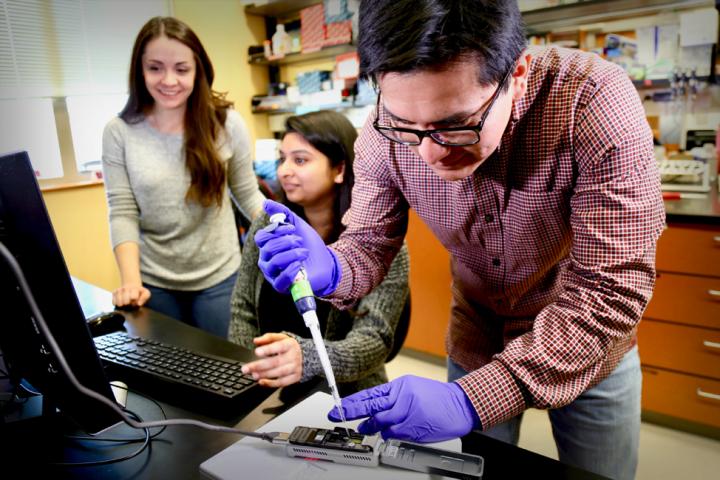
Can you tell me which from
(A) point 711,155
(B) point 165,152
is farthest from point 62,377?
(A) point 711,155

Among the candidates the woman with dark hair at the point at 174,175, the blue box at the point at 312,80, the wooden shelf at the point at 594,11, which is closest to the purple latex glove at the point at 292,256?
the woman with dark hair at the point at 174,175

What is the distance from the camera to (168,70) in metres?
1.66

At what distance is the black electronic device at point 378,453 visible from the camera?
0.67 meters

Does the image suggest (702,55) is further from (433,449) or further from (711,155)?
(433,449)

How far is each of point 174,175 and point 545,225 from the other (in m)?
1.27

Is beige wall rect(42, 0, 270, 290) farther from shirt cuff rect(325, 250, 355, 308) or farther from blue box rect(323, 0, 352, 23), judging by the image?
shirt cuff rect(325, 250, 355, 308)

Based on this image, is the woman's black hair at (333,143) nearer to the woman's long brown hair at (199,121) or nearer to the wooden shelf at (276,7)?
the woman's long brown hair at (199,121)

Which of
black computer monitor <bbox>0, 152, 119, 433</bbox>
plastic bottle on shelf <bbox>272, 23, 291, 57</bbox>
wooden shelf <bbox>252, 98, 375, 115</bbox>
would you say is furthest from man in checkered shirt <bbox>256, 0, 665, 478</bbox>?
plastic bottle on shelf <bbox>272, 23, 291, 57</bbox>

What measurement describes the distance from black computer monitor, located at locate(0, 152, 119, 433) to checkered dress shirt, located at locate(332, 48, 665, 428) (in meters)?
0.46

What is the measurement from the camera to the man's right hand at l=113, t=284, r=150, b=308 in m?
1.45

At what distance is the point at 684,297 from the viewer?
1.96 m

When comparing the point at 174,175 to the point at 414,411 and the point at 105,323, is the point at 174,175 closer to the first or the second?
the point at 105,323

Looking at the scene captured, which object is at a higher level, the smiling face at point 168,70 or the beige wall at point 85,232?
the smiling face at point 168,70

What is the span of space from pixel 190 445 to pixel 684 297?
6.13ft
